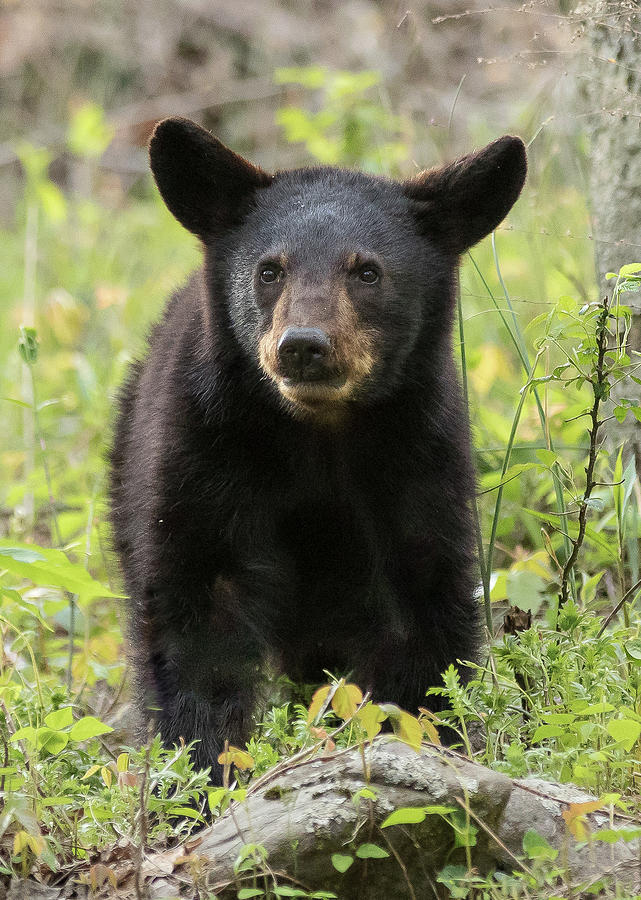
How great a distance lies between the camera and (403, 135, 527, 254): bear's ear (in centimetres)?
352

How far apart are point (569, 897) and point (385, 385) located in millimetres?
1604

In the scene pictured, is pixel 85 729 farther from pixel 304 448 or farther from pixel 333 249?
pixel 333 249

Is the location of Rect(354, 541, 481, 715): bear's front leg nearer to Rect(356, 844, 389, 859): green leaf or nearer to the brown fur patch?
the brown fur patch

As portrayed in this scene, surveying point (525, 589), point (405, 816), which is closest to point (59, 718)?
point (405, 816)

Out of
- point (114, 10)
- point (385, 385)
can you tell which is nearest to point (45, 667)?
point (385, 385)

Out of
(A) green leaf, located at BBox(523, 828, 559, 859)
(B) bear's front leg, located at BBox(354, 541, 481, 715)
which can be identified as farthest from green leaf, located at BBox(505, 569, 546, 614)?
(A) green leaf, located at BBox(523, 828, 559, 859)

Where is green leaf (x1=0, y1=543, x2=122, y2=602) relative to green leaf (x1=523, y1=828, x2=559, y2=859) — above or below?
above

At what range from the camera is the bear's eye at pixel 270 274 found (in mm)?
3400

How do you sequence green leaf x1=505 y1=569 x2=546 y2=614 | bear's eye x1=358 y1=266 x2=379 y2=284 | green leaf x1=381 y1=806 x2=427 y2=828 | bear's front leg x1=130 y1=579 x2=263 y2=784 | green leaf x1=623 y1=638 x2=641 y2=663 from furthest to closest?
green leaf x1=505 y1=569 x2=546 y2=614 → bear's eye x1=358 y1=266 x2=379 y2=284 → bear's front leg x1=130 y1=579 x2=263 y2=784 → green leaf x1=623 y1=638 x2=641 y2=663 → green leaf x1=381 y1=806 x2=427 y2=828

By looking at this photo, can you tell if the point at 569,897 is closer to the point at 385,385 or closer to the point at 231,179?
the point at 385,385

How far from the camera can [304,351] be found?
306 centimetres

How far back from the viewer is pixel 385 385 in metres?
3.41

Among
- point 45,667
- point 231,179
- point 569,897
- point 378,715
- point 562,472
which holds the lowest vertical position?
point 45,667

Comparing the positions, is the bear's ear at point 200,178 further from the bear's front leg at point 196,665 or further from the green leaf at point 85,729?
the green leaf at point 85,729
